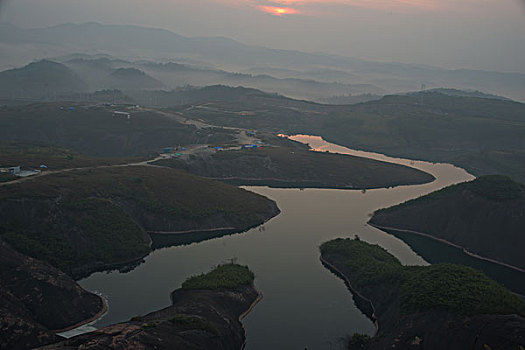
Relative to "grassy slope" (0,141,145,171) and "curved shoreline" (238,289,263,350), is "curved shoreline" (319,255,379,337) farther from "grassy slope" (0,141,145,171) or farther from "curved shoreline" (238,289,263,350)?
"grassy slope" (0,141,145,171)

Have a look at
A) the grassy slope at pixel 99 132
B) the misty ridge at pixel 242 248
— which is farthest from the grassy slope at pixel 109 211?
the grassy slope at pixel 99 132

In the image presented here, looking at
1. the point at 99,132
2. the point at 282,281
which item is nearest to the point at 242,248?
the point at 282,281

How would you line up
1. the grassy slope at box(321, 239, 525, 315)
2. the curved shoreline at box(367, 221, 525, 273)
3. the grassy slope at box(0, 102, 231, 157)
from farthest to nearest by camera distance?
the grassy slope at box(0, 102, 231, 157) < the curved shoreline at box(367, 221, 525, 273) < the grassy slope at box(321, 239, 525, 315)

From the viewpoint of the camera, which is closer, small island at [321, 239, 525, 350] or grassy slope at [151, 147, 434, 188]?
small island at [321, 239, 525, 350]

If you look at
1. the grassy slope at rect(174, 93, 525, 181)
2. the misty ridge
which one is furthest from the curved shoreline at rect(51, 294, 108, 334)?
the grassy slope at rect(174, 93, 525, 181)

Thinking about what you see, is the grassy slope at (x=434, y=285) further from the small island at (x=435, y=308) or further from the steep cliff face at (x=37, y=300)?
the steep cliff face at (x=37, y=300)

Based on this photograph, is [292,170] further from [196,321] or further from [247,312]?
[196,321]
